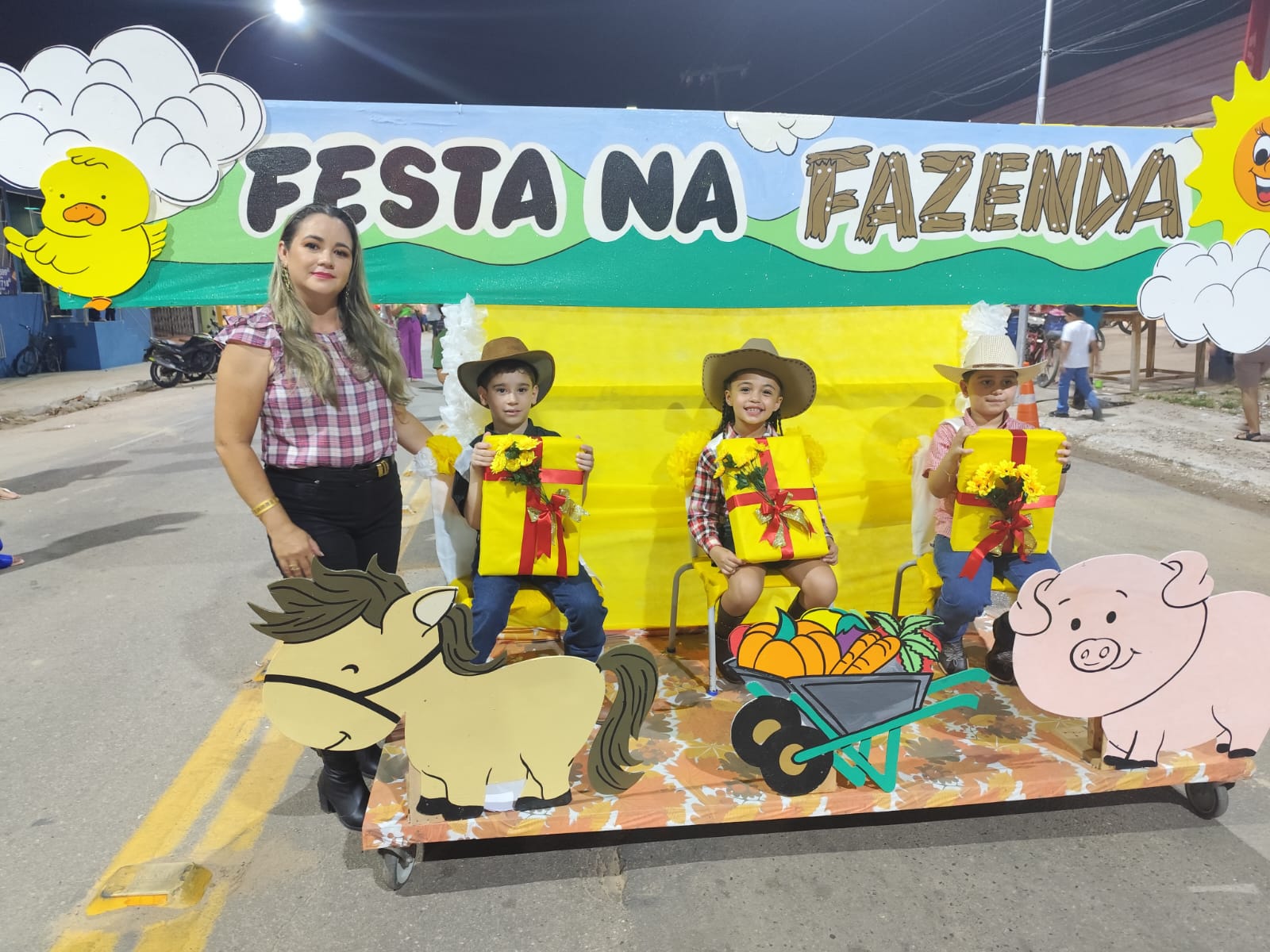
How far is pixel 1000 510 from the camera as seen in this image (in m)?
2.86

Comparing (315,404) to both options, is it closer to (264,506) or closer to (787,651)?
(264,506)

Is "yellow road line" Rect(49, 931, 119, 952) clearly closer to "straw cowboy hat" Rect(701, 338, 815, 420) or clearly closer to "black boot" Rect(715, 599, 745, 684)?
"black boot" Rect(715, 599, 745, 684)

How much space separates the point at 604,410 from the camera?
11.6 ft

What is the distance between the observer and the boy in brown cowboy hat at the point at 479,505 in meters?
2.78

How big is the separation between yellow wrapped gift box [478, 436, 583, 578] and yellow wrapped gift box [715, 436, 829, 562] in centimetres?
59

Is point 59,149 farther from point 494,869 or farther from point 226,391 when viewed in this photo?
point 494,869

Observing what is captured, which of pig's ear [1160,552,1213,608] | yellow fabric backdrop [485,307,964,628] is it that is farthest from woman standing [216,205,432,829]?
pig's ear [1160,552,1213,608]

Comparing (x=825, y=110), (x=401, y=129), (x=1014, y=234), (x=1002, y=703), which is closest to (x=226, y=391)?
(x=401, y=129)

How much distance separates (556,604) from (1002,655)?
178 cm

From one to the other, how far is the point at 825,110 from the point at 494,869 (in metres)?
31.8

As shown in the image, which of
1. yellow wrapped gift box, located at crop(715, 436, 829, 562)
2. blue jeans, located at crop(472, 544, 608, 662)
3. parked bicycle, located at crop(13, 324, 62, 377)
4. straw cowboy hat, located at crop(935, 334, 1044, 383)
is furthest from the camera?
parked bicycle, located at crop(13, 324, 62, 377)

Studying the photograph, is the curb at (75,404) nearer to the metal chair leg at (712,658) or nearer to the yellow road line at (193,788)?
the yellow road line at (193,788)

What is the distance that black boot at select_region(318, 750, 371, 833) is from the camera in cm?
239

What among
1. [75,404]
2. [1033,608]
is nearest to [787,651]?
[1033,608]
